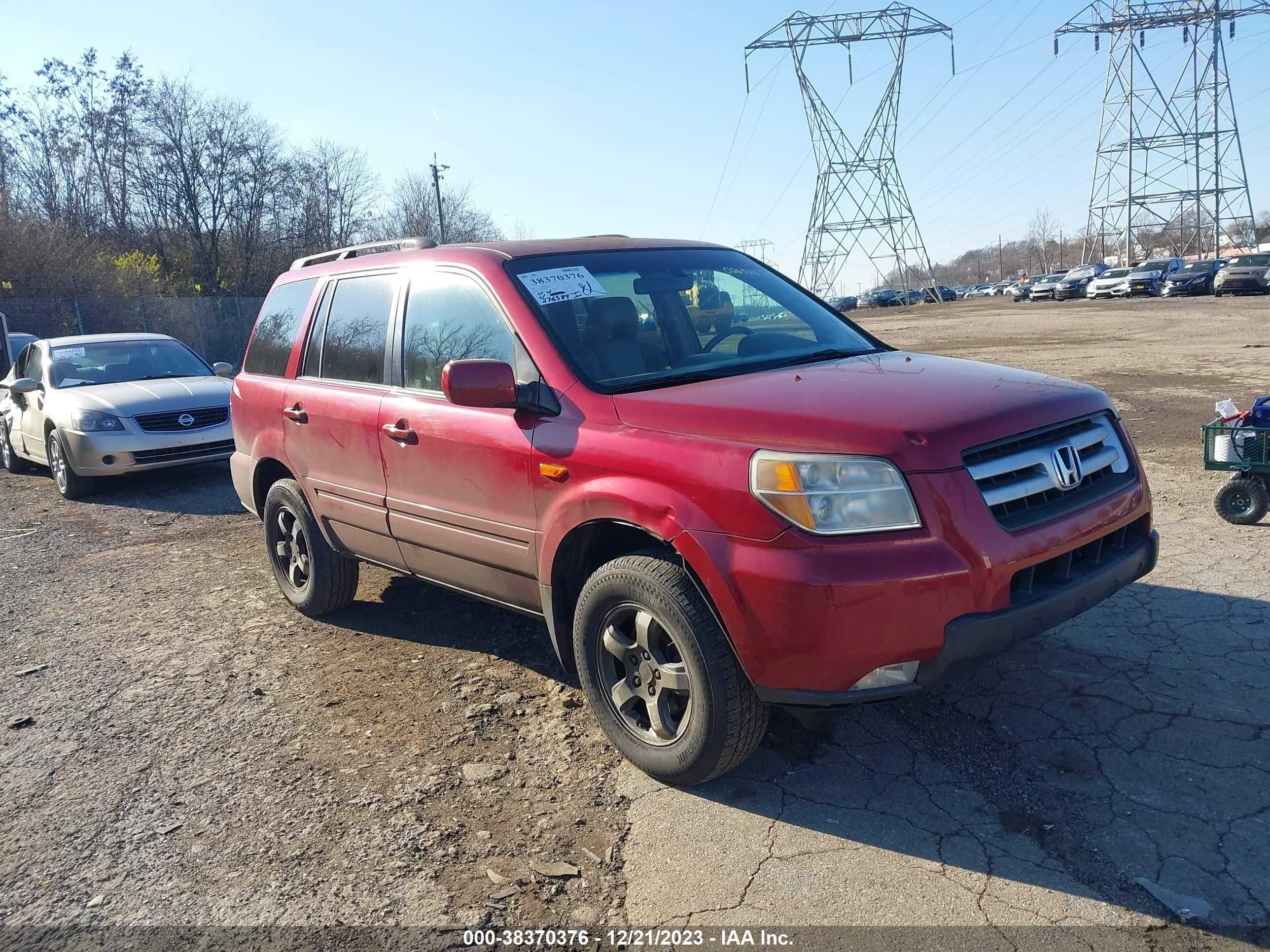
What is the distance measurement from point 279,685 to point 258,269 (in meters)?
42.4

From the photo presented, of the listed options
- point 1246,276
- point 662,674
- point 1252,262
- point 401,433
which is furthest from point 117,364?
point 1252,262

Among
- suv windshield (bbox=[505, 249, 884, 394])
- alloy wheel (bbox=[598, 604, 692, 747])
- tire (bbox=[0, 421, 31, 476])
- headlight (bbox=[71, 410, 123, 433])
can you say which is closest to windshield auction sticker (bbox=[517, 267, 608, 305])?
suv windshield (bbox=[505, 249, 884, 394])

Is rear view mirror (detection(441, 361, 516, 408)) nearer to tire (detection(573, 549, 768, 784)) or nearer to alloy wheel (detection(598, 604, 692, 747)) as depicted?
tire (detection(573, 549, 768, 784))

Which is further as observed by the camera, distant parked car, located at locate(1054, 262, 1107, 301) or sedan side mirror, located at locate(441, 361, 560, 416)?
distant parked car, located at locate(1054, 262, 1107, 301)

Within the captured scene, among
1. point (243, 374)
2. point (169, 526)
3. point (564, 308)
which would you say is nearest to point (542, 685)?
point (564, 308)

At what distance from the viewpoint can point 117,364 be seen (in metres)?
10.7

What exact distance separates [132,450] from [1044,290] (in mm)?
53397

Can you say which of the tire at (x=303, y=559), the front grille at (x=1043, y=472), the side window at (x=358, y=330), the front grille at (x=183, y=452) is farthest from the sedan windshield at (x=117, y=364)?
the front grille at (x=1043, y=472)

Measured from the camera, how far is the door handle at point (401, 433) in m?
4.11

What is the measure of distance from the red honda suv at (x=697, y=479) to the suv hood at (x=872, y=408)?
0.04ft

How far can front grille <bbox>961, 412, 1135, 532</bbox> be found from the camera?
2914mm

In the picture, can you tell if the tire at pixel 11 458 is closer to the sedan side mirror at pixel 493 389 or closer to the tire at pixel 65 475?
the tire at pixel 65 475

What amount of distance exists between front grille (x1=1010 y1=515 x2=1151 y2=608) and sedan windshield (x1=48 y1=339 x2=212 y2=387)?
10.2 meters

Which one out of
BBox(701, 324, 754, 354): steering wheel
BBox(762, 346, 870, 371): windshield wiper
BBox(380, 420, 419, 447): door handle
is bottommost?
BBox(380, 420, 419, 447): door handle
